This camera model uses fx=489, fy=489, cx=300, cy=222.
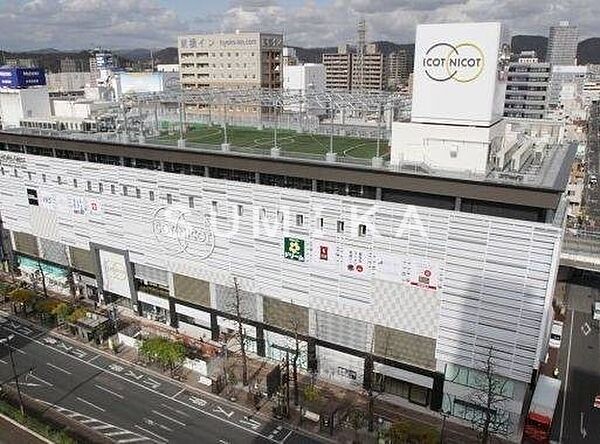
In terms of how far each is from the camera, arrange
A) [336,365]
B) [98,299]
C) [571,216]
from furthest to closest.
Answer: [571,216] < [98,299] < [336,365]

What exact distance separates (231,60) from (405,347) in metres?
89.0

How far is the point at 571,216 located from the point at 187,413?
6934 centimetres

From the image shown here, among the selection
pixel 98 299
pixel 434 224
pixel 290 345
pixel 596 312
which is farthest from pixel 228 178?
pixel 596 312

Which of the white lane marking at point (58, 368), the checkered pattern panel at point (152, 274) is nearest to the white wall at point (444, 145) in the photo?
the checkered pattern panel at point (152, 274)

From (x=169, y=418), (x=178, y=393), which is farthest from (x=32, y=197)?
(x=169, y=418)

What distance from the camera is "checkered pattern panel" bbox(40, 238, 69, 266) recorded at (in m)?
57.2

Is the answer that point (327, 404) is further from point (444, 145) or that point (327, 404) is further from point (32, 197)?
point (32, 197)

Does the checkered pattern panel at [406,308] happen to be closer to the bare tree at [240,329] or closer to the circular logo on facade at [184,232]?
the bare tree at [240,329]

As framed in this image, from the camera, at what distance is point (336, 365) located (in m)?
41.6

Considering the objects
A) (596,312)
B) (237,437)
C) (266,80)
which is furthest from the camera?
(266,80)

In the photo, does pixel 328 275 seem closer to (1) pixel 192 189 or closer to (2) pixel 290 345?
(2) pixel 290 345

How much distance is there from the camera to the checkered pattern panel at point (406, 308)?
35.8 meters

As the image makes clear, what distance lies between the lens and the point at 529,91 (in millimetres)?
125000

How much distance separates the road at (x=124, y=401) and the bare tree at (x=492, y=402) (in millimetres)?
12561
